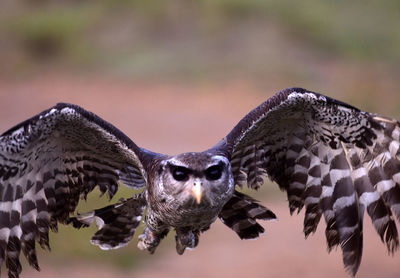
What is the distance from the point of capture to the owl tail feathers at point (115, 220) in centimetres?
933

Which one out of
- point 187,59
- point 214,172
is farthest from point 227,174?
point 187,59

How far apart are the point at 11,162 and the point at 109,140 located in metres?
0.92

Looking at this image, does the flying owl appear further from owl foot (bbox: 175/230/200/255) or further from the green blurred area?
the green blurred area

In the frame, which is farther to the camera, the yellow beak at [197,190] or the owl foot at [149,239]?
the owl foot at [149,239]

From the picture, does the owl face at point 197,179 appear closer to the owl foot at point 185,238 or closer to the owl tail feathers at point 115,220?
the owl foot at point 185,238

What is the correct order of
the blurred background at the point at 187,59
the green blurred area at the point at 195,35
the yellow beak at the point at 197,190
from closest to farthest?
1. the yellow beak at the point at 197,190
2. the blurred background at the point at 187,59
3. the green blurred area at the point at 195,35

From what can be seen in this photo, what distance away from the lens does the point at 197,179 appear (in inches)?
311

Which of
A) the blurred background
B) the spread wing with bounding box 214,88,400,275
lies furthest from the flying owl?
the blurred background

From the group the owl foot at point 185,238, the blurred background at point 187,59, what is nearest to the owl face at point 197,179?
the owl foot at point 185,238

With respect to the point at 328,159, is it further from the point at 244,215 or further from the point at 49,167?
the point at 49,167

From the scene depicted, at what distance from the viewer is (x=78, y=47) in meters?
24.5

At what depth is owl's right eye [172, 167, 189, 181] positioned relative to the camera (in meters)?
7.95

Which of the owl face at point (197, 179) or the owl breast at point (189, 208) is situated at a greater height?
the owl face at point (197, 179)

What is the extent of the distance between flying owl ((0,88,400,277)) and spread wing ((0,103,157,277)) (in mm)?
11
